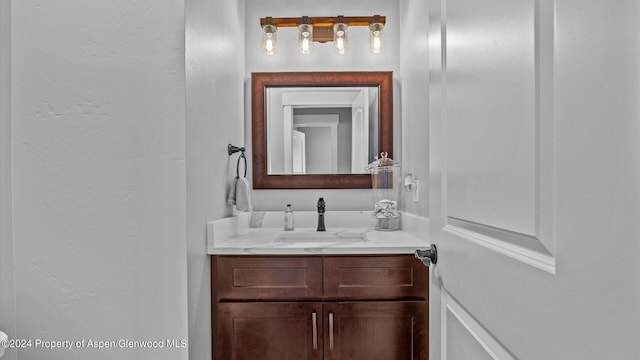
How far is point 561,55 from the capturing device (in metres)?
0.43

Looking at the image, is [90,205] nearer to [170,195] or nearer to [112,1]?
[170,195]

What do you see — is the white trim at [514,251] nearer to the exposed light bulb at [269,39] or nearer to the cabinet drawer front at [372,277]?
the cabinet drawer front at [372,277]

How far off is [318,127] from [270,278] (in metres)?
0.93

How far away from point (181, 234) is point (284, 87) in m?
1.13

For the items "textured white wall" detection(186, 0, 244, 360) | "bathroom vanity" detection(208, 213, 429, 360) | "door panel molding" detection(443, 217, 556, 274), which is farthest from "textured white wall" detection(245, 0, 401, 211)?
"door panel molding" detection(443, 217, 556, 274)

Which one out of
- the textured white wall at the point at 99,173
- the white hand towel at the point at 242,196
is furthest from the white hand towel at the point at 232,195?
the textured white wall at the point at 99,173

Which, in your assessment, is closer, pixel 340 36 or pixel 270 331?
pixel 270 331

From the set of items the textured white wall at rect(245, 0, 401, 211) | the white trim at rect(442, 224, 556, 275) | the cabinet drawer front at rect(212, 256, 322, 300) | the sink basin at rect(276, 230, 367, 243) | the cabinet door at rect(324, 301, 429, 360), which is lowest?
the cabinet door at rect(324, 301, 429, 360)

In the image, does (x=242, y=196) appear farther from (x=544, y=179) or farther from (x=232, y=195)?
(x=544, y=179)

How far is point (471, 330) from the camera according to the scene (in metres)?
0.69

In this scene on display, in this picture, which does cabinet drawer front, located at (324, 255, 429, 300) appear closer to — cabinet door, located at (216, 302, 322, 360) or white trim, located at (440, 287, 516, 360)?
cabinet door, located at (216, 302, 322, 360)

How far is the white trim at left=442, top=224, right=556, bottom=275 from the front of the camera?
18.1 inches

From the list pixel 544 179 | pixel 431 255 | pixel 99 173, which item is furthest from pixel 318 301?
pixel 544 179

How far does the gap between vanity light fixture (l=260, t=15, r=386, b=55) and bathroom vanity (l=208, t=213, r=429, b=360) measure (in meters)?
1.12
